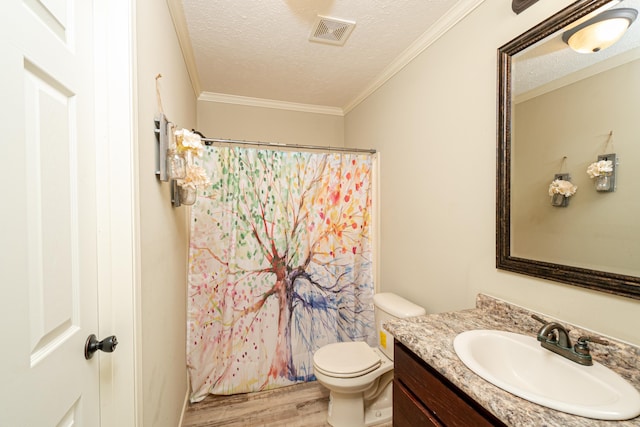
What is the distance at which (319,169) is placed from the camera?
6.85 feet

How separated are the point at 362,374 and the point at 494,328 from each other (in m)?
0.81

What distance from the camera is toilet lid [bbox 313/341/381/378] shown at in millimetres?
1543

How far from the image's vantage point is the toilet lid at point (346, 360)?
1.54 metres

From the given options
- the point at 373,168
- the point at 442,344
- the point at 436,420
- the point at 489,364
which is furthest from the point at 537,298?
the point at 373,168

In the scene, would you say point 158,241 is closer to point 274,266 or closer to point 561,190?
point 274,266

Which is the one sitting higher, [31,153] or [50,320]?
[31,153]

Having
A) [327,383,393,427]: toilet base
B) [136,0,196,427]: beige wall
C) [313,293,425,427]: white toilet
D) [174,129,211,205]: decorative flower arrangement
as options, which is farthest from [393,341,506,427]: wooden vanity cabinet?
[174,129,211,205]: decorative flower arrangement

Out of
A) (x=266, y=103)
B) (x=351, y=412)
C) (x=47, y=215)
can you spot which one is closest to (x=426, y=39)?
(x=266, y=103)

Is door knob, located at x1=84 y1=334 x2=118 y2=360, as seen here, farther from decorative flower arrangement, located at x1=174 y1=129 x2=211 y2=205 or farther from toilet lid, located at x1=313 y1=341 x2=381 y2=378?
toilet lid, located at x1=313 y1=341 x2=381 y2=378

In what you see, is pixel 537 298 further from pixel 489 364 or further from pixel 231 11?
pixel 231 11

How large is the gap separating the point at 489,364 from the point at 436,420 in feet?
0.93

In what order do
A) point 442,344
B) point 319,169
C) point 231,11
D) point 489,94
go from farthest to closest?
point 319,169 → point 231,11 → point 489,94 → point 442,344

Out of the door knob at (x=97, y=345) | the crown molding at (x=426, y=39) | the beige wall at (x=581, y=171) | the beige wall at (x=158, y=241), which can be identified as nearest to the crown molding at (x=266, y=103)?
the crown molding at (x=426, y=39)

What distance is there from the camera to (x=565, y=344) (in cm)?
87
